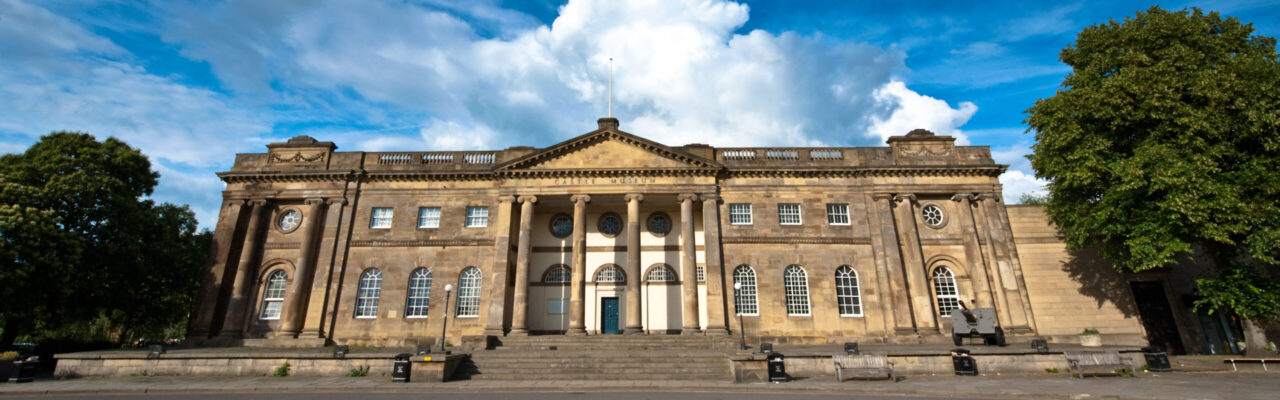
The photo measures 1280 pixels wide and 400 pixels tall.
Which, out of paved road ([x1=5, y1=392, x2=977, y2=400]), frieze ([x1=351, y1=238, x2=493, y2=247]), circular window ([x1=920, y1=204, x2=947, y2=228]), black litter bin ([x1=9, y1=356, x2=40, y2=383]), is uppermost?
circular window ([x1=920, y1=204, x2=947, y2=228])

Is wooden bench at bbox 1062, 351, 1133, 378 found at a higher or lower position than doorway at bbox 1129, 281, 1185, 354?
lower

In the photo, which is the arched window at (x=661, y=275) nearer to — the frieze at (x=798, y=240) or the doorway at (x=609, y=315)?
the doorway at (x=609, y=315)

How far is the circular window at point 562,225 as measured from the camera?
2816 centimetres

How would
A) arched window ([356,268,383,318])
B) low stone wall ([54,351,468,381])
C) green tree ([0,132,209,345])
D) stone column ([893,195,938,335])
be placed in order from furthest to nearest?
arched window ([356,268,383,318]), stone column ([893,195,938,335]), green tree ([0,132,209,345]), low stone wall ([54,351,468,381])

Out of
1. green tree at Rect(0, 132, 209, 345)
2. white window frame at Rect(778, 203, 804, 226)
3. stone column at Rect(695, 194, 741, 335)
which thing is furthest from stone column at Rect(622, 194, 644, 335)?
green tree at Rect(0, 132, 209, 345)

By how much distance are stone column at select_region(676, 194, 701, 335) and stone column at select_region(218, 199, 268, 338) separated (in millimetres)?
20062

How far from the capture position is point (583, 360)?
18297mm

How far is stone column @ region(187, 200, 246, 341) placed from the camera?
2399 cm

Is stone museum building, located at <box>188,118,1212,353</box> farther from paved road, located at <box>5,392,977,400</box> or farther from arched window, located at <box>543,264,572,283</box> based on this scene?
paved road, located at <box>5,392,977,400</box>

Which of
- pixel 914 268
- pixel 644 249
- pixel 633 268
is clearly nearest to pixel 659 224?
pixel 644 249

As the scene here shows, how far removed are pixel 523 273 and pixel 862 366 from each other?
1471cm

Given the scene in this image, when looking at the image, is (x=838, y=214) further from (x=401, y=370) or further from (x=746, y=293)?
(x=401, y=370)

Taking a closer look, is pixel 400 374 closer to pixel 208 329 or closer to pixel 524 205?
pixel 524 205

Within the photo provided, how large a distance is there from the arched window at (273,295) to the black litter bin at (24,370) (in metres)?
8.40
